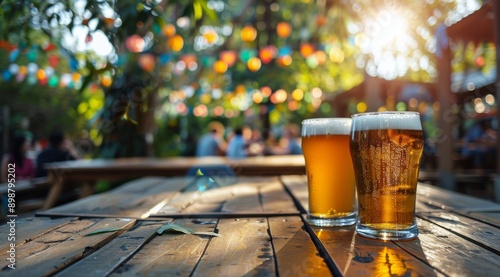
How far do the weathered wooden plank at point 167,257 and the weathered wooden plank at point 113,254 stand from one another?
0.05 feet

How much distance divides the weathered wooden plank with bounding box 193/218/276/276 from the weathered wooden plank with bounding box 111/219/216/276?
0.06 ft

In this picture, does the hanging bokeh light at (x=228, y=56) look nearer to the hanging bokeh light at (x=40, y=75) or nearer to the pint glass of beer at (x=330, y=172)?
the hanging bokeh light at (x=40, y=75)

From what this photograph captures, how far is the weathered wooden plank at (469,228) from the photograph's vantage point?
31.1 inches

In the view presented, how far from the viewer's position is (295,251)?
73 cm

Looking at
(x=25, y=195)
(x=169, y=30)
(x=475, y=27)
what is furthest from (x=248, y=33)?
(x=25, y=195)

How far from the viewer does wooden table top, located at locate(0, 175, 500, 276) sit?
0.63 meters

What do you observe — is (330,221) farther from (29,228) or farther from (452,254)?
(29,228)

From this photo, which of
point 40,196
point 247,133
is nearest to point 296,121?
point 247,133

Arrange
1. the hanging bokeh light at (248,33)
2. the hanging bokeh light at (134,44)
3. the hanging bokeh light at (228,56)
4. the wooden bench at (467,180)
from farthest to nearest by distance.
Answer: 1. the hanging bokeh light at (228,56)
2. the hanging bokeh light at (248,33)
3. the hanging bokeh light at (134,44)
4. the wooden bench at (467,180)

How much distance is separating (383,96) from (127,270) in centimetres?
796

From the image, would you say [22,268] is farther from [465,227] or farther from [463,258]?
[465,227]

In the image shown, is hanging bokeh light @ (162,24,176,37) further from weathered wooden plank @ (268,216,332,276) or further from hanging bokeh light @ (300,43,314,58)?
weathered wooden plank @ (268,216,332,276)

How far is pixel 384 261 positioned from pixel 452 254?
132mm

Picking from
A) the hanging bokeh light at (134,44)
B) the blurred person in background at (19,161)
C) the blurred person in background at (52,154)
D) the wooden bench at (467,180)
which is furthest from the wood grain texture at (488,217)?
the hanging bokeh light at (134,44)
